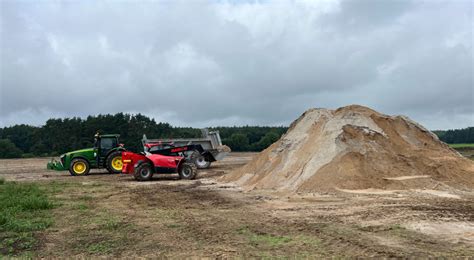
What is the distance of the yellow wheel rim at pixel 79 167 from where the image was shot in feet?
→ 83.0

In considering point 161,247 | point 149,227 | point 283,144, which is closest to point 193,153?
point 283,144

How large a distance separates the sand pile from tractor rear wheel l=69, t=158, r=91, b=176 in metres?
9.52

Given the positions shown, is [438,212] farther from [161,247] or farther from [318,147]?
[318,147]

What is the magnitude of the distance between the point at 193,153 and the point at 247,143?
42954 mm

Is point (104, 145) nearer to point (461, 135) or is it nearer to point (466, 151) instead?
point (466, 151)

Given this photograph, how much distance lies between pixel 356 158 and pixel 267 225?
24.0 feet

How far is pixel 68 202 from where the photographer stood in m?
13.2

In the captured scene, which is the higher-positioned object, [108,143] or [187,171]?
[108,143]

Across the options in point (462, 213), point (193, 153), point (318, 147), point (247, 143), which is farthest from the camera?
point (247, 143)

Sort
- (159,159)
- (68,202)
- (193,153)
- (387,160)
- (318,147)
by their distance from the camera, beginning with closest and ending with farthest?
(68,202) → (387,160) → (318,147) → (159,159) → (193,153)

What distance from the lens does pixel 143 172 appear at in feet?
68.7

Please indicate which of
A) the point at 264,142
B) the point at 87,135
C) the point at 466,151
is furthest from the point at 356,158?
the point at 87,135

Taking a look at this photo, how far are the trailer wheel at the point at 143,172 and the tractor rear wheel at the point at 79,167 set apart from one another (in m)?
5.78

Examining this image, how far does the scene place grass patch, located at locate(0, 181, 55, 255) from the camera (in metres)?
7.50
